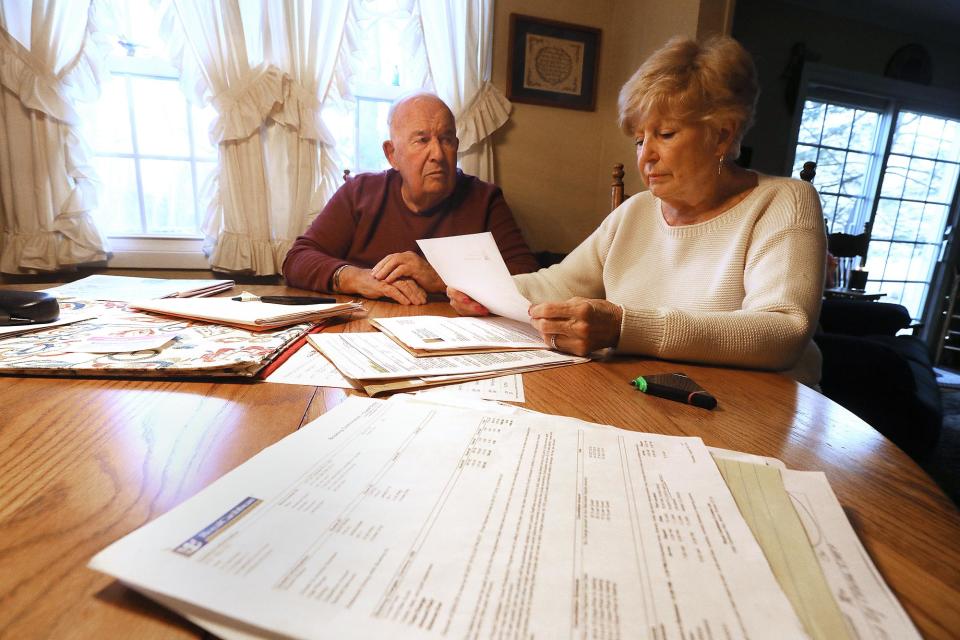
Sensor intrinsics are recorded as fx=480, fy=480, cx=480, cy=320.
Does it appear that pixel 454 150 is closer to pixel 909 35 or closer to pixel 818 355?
pixel 818 355

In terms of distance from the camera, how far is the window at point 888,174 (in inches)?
150

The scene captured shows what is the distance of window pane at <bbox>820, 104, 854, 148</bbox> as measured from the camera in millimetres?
3779

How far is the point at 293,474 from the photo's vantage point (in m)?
0.34

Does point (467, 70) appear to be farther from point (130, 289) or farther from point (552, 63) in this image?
point (130, 289)

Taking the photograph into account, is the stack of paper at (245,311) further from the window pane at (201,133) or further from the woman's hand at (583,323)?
the window pane at (201,133)

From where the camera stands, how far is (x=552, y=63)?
2441 mm

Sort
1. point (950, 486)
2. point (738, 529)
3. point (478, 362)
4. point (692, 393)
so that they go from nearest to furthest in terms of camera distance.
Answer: point (738, 529), point (692, 393), point (478, 362), point (950, 486)

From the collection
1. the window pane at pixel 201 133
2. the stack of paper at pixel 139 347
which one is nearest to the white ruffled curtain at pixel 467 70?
the window pane at pixel 201 133

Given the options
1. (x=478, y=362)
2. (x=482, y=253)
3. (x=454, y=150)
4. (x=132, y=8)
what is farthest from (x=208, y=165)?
(x=478, y=362)

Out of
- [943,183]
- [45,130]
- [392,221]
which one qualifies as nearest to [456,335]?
[392,221]

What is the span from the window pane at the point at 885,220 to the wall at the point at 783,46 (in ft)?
3.57

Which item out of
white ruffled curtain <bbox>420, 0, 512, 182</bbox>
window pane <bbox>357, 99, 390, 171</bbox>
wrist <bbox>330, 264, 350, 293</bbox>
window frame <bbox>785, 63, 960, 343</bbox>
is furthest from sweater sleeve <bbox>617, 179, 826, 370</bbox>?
window frame <bbox>785, 63, 960, 343</bbox>

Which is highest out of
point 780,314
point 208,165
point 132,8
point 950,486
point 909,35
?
point 909,35

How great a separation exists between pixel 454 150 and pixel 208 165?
1.26m
